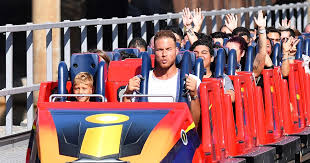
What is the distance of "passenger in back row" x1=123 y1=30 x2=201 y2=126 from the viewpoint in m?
8.66

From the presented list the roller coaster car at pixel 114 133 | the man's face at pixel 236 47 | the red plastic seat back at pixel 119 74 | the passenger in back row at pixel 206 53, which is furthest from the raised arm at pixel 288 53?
the roller coaster car at pixel 114 133

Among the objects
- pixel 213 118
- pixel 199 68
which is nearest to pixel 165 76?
pixel 199 68

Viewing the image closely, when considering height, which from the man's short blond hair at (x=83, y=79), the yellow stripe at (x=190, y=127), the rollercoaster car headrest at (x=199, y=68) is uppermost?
the rollercoaster car headrest at (x=199, y=68)

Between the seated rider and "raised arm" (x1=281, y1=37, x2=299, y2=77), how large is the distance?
11.3ft

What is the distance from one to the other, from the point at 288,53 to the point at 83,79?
3801mm

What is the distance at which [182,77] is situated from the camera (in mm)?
8938

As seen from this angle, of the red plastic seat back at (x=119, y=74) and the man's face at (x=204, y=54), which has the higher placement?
the man's face at (x=204, y=54)

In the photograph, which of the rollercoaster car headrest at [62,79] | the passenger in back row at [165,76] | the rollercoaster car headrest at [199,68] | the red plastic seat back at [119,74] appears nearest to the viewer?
the passenger in back row at [165,76]

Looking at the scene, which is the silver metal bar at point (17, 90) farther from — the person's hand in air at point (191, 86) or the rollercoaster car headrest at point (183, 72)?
the person's hand in air at point (191, 86)

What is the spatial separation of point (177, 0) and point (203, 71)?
11630mm

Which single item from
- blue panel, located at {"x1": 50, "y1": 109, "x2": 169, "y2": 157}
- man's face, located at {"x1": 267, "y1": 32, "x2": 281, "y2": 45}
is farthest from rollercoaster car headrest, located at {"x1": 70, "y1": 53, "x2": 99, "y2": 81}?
man's face, located at {"x1": 267, "y1": 32, "x2": 281, "y2": 45}

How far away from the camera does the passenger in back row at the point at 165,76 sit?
8664 millimetres

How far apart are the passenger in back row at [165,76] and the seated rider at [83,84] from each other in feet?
1.34

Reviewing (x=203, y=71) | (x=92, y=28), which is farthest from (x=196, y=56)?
(x=92, y=28)
